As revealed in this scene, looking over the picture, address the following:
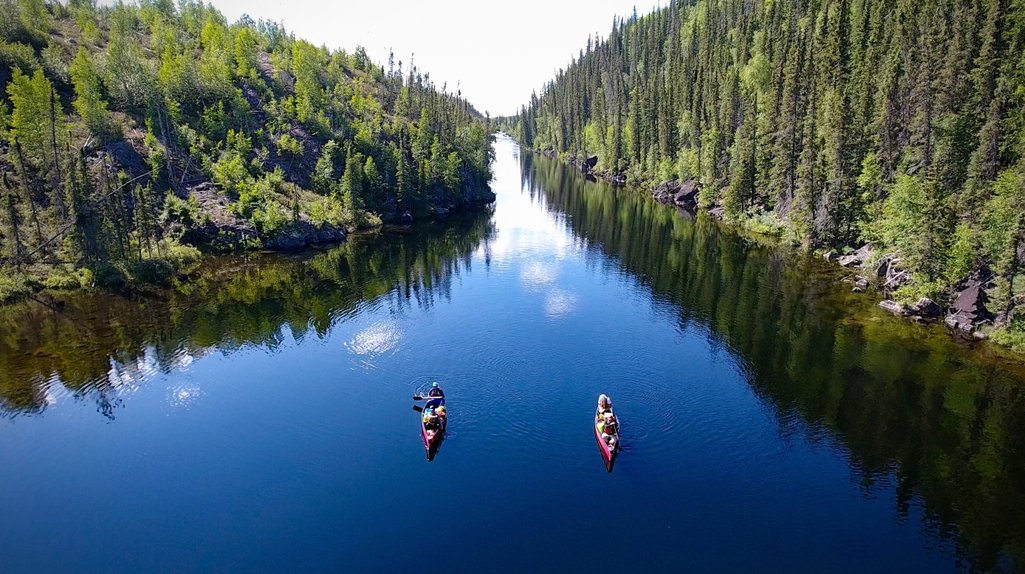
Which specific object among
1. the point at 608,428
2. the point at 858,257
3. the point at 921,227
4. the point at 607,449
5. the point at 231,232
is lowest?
the point at 607,449

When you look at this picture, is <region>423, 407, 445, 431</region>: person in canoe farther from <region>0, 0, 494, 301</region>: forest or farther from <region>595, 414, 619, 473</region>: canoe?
<region>0, 0, 494, 301</region>: forest

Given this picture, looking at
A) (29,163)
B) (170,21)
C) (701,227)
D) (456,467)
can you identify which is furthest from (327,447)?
(170,21)

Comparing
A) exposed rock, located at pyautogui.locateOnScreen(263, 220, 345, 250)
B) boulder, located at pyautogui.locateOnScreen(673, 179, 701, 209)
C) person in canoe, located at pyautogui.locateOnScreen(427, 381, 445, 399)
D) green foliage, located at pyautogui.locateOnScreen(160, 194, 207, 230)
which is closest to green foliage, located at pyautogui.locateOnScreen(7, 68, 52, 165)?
green foliage, located at pyautogui.locateOnScreen(160, 194, 207, 230)

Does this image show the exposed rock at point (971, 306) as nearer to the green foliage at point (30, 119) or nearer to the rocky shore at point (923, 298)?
the rocky shore at point (923, 298)

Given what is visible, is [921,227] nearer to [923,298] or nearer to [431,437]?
[923,298]

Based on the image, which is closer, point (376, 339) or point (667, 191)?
point (376, 339)

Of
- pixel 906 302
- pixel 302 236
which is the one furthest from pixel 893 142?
pixel 302 236
